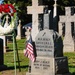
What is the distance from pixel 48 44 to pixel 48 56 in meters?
0.36

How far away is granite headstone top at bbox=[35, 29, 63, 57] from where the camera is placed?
11.1 m

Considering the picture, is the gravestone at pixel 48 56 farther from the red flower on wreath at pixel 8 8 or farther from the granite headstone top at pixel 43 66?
the red flower on wreath at pixel 8 8

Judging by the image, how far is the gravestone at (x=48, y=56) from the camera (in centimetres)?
1110

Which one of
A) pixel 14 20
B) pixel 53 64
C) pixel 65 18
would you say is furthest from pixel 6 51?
pixel 53 64

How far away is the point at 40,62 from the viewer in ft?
37.1

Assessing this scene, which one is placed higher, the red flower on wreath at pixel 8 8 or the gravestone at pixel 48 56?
the red flower on wreath at pixel 8 8

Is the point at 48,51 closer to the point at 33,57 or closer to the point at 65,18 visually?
the point at 33,57

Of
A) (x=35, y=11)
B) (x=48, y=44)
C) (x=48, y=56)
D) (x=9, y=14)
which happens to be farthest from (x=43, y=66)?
(x=35, y=11)

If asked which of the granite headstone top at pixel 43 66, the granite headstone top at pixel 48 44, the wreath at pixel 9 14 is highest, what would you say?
the wreath at pixel 9 14

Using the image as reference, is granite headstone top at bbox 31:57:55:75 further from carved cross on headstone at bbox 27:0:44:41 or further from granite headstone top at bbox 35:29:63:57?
carved cross on headstone at bbox 27:0:44:41

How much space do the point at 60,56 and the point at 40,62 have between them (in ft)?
2.12

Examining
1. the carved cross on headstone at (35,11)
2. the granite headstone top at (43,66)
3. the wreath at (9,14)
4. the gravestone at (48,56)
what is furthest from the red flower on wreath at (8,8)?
the carved cross on headstone at (35,11)

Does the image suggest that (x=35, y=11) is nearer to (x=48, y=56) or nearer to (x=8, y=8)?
(x=8, y=8)

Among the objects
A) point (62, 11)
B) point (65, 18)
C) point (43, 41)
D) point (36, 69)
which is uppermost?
point (62, 11)
